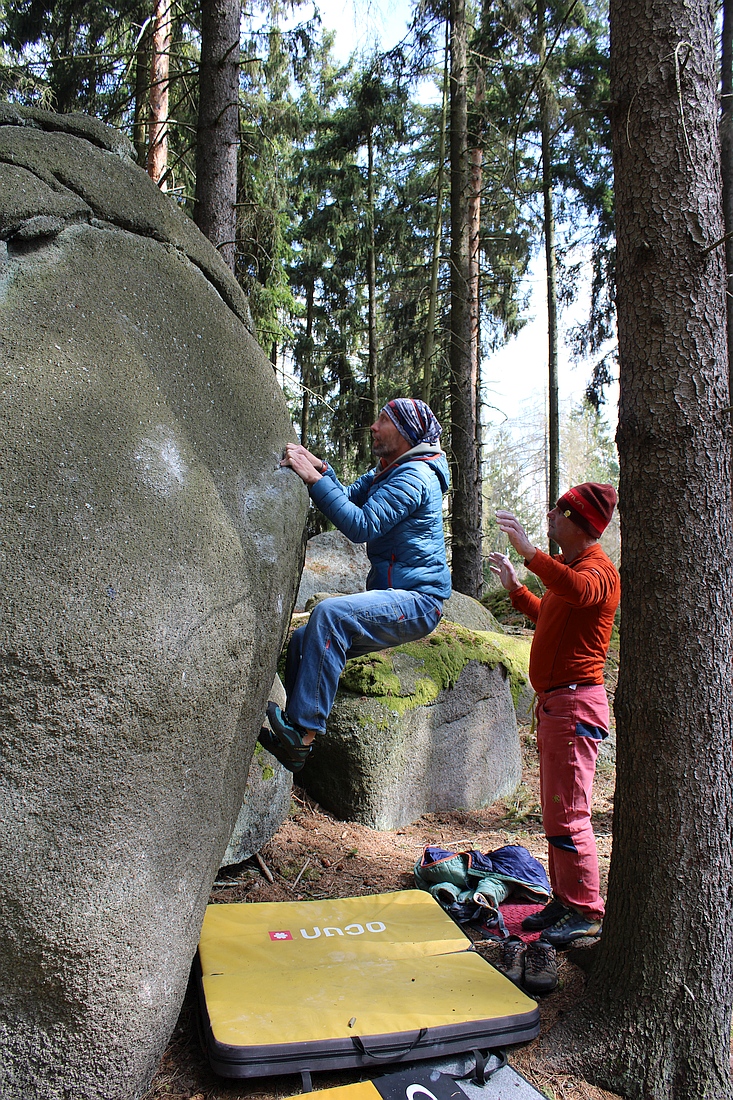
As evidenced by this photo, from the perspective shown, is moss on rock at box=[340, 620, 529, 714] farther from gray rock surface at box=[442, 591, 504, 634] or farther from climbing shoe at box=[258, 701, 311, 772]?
gray rock surface at box=[442, 591, 504, 634]

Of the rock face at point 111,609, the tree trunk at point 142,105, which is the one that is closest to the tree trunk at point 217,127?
the tree trunk at point 142,105

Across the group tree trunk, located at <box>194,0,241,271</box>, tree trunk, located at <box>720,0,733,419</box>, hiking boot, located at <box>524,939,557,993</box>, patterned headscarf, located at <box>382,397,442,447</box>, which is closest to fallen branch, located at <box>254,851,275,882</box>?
hiking boot, located at <box>524,939,557,993</box>

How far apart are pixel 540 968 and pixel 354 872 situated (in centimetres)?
138

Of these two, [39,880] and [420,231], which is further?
[420,231]

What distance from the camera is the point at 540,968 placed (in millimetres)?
3236

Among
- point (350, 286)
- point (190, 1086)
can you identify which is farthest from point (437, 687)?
point (350, 286)

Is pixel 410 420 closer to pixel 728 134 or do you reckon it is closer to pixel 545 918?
pixel 545 918

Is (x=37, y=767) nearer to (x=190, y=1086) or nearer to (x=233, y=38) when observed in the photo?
(x=190, y=1086)

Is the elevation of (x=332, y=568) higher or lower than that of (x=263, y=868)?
higher

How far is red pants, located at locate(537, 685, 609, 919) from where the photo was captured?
3527 millimetres

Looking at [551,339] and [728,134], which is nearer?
[728,134]

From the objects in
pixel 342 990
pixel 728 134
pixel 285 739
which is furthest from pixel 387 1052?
pixel 728 134

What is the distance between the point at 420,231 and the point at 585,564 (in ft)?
52.6

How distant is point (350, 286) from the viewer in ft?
66.1
